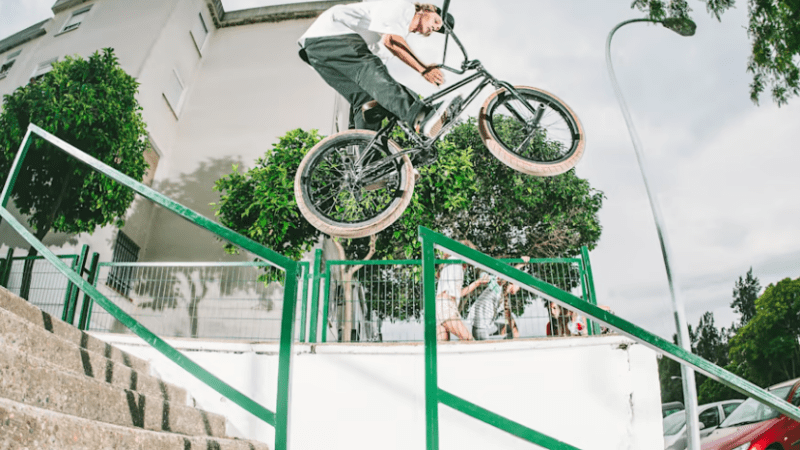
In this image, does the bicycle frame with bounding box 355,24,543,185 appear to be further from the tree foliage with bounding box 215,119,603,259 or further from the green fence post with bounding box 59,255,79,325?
the tree foliage with bounding box 215,119,603,259

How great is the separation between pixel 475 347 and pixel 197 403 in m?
2.11

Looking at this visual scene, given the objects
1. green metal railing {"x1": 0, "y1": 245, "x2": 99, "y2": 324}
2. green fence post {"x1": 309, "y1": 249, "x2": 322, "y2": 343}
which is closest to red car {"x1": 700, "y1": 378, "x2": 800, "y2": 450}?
green fence post {"x1": 309, "y1": 249, "x2": 322, "y2": 343}

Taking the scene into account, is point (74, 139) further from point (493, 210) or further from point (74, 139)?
point (493, 210)

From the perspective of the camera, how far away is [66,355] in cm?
229

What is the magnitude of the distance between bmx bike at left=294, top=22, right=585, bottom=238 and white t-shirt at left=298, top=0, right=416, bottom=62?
1.20 ft

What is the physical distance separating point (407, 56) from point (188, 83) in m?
9.18

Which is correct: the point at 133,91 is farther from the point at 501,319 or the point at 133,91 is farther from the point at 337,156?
the point at 501,319

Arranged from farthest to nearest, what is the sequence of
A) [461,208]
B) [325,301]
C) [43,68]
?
[461,208]
[43,68]
[325,301]

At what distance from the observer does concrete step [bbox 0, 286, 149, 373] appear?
2.34m

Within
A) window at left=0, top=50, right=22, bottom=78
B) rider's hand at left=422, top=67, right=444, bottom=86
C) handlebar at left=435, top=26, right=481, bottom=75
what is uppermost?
window at left=0, top=50, right=22, bottom=78

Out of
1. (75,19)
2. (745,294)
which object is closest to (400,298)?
(75,19)

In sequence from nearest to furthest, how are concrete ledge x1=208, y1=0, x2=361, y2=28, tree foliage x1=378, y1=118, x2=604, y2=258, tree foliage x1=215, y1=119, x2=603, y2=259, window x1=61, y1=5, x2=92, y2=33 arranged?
tree foliage x1=215, y1=119, x2=603, y2=259
window x1=61, y1=5, x2=92, y2=33
tree foliage x1=378, y1=118, x2=604, y2=258
concrete ledge x1=208, y1=0, x2=361, y2=28

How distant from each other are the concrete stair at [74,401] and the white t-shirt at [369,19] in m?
2.42

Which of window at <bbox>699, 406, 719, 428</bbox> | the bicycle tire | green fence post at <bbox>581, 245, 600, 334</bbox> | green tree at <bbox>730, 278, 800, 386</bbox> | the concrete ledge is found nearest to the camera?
the bicycle tire
